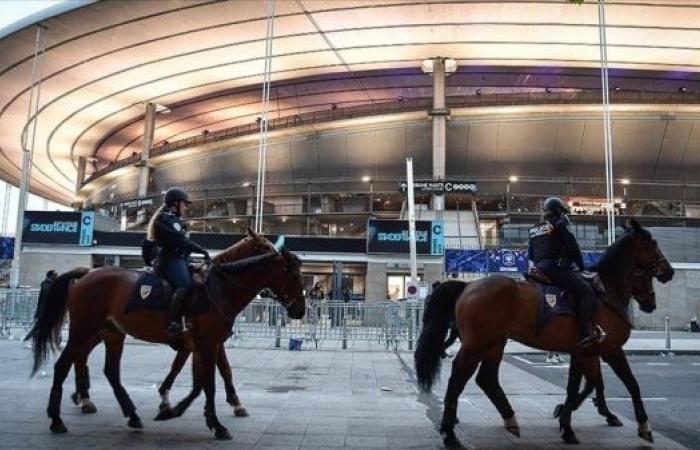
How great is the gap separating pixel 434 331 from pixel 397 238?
21.7 metres

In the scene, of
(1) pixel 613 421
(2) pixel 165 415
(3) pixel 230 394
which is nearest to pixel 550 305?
(1) pixel 613 421

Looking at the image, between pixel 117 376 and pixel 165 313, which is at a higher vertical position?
pixel 165 313

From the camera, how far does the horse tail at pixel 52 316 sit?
648cm

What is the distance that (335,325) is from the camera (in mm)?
16219

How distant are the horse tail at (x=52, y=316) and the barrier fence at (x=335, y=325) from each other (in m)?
9.47

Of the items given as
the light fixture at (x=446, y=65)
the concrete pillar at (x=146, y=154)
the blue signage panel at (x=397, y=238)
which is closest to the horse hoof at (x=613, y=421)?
the blue signage panel at (x=397, y=238)

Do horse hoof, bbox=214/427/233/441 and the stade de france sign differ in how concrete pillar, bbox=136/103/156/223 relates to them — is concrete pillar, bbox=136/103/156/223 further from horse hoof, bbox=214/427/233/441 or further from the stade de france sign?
horse hoof, bbox=214/427/233/441

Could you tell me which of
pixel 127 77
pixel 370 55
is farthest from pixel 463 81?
pixel 127 77

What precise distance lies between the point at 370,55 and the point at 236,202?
649 inches

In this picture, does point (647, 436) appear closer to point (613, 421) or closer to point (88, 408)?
point (613, 421)

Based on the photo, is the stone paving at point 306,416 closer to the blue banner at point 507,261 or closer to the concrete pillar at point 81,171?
the blue banner at point 507,261

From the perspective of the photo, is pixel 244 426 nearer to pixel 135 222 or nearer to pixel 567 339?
pixel 567 339

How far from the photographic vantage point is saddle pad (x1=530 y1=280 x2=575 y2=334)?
5945 millimetres

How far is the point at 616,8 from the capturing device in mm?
32000
